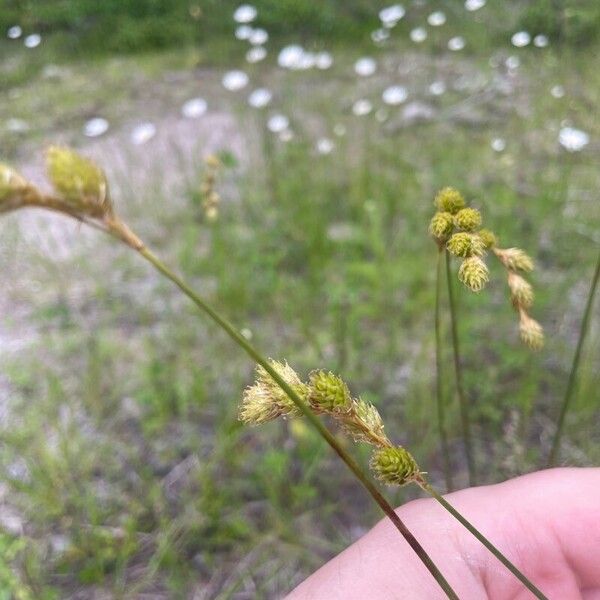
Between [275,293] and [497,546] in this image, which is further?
[275,293]

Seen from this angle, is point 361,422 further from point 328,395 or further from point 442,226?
point 442,226

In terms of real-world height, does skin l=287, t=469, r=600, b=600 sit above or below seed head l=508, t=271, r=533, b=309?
below

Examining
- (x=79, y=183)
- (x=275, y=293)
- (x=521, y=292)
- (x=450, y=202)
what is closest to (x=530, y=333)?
(x=521, y=292)

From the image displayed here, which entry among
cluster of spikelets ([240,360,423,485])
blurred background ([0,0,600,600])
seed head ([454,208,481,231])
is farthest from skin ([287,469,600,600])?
blurred background ([0,0,600,600])

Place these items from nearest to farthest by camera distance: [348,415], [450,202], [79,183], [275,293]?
[79,183] → [348,415] → [450,202] → [275,293]

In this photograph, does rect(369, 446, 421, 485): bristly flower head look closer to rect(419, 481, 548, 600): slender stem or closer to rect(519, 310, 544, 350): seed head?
rect(419, 481, 548, 600): slender stem

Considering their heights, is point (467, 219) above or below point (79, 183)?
below

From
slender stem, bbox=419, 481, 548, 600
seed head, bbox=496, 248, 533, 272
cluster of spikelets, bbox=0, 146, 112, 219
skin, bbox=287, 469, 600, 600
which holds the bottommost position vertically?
skin, bbox=287, 469, 600, 600

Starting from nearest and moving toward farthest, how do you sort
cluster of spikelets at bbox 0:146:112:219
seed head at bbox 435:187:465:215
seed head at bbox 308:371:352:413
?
cluster of spikelets at bbox 0:146:112:219 → seed head at bbox 308:371:352:413 → seed head at bbox 435:187:465:215
